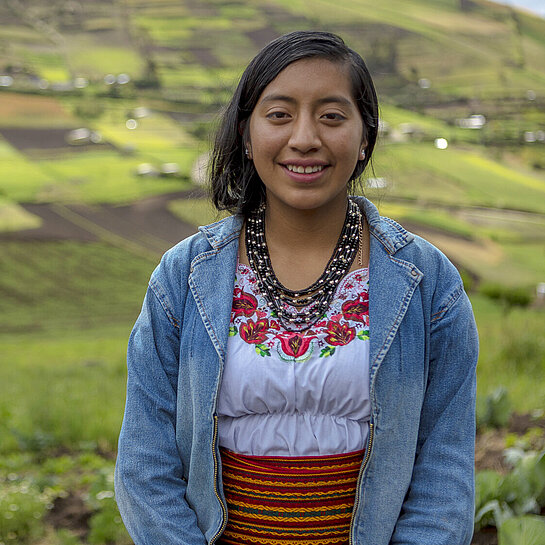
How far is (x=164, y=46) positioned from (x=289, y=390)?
12.9m

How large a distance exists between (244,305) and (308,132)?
41cm

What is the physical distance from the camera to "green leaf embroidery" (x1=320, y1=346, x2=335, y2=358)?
5.24 feet

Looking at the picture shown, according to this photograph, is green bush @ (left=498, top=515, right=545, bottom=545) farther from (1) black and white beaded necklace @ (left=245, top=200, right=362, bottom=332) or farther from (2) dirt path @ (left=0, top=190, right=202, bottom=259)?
(2) dirt path @ (left=0, top=190, right=202, bottom=259)

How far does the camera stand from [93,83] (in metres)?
13.5

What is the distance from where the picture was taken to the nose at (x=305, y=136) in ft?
5.19

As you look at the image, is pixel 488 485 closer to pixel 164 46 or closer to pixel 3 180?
pixel 3 180

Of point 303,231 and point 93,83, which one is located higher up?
point 303,231

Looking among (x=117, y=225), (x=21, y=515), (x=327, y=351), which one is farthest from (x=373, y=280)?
(x=117, y=225)

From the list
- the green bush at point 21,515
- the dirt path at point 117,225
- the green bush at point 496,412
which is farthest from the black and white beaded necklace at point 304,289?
the dirt path at point 117,225

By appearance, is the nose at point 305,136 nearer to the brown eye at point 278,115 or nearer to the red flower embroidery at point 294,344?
the brown eye at point 278,115

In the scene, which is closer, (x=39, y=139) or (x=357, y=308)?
(x=357, y=308)

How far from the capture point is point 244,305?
169cm

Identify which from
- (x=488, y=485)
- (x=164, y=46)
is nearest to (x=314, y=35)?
(x=488, y=485)

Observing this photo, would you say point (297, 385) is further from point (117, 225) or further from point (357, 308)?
point (117, 225)
